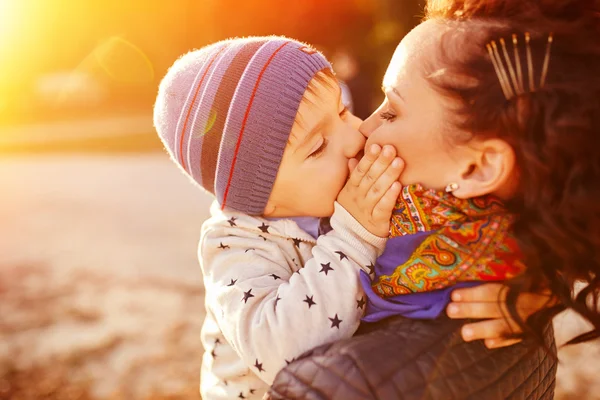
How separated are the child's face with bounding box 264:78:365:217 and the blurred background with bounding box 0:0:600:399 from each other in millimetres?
743

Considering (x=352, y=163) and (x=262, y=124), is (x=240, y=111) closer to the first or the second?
(x=262, y=124)

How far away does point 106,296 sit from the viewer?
217 inches

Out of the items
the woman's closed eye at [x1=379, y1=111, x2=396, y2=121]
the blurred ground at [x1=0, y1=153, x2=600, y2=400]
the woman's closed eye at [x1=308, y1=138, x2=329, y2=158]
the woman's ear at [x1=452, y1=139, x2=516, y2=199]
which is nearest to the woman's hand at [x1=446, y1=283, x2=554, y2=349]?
the woman's ear at [x1=452, y1=139, x2=516, y2=199]

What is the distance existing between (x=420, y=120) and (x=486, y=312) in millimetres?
541

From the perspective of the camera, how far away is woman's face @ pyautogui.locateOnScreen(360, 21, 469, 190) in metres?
1.62

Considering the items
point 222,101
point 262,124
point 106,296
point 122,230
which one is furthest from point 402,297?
point 122,230

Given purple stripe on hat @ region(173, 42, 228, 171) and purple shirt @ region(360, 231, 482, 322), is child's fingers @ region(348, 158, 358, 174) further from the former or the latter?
purple stripe on hat @ region(173, 42, 228, 171)

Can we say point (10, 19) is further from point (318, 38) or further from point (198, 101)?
point (198, 101)

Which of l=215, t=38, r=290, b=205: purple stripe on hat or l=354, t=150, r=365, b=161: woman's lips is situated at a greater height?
l=215, t=38, r=290, b=205: purple stripe on hat

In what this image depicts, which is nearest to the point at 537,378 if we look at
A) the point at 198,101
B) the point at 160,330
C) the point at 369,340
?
the point at 369,340

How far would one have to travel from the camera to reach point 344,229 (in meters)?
1.77

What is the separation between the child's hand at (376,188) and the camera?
1687mm

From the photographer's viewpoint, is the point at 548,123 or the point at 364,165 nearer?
the point at 548,123

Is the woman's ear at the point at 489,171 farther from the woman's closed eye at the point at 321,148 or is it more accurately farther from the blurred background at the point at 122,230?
the blurred background at the point at 122,230
